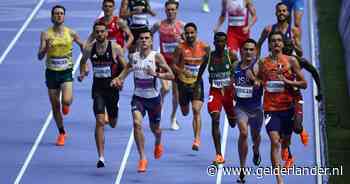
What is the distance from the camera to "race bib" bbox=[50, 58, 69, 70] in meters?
20.0

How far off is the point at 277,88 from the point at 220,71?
1070 millimetres

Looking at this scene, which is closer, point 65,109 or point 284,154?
point 284,154

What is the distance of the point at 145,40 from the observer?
18844mm

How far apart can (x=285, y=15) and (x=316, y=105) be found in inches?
106

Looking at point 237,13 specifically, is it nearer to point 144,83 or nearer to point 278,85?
point 144,83

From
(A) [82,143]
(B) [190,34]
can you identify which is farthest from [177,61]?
(A) [82,143]

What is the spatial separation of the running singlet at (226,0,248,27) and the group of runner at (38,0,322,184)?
1.83 m

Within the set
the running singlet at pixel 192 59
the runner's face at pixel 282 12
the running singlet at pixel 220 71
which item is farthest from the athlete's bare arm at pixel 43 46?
the runner's face at pixel 282 12

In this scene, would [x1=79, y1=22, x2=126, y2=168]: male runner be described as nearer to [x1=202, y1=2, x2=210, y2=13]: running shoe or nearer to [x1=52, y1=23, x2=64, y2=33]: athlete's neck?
[x1=52, y1=23, x2=64, y2=33]: athlete's neck

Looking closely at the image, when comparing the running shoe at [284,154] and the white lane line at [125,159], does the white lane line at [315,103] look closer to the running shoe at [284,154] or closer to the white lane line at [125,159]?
the running shoe at [284,154]

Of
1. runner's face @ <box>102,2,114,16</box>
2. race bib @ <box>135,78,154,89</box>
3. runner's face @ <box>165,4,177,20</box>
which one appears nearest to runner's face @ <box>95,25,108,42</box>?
race bib @ <box>135,78,154,89</box>

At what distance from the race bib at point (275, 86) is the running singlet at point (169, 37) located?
2979mm

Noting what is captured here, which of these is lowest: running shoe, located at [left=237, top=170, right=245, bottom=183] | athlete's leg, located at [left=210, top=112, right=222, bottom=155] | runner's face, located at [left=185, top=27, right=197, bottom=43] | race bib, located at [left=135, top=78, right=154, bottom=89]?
running shoe, located at [left=237, top=170, right=245, bottom=183]

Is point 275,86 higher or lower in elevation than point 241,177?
higher
